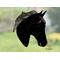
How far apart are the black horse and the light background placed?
3.0 inches

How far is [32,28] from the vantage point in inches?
46.0

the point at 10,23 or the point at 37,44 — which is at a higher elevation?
the point at 10,23

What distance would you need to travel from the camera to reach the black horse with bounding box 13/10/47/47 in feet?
3.80

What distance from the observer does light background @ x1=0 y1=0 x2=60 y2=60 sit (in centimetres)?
115

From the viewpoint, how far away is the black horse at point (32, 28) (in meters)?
1.16

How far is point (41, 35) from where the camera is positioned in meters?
1.16
